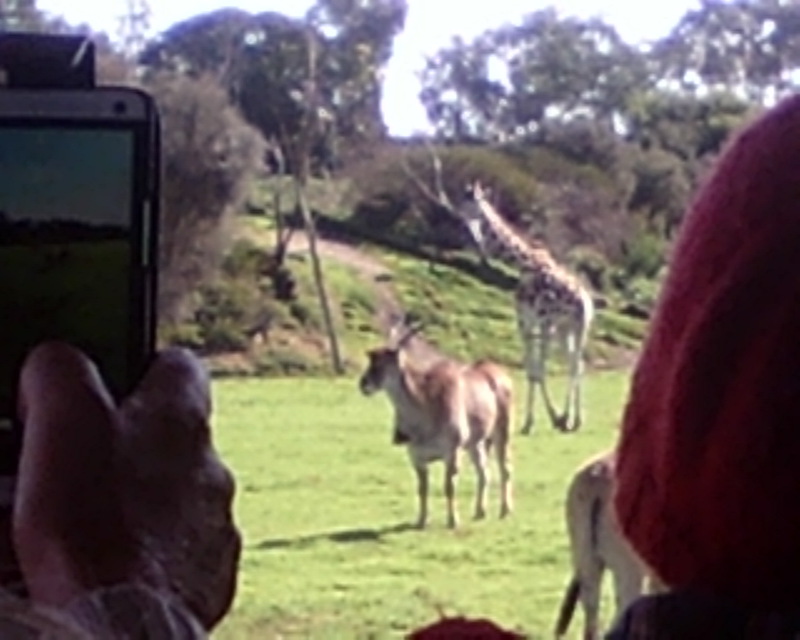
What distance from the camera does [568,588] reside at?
1666 mm

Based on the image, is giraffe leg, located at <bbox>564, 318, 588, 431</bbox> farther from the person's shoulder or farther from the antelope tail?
the person's shoulder

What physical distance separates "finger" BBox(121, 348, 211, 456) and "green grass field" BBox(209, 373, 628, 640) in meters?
1.12

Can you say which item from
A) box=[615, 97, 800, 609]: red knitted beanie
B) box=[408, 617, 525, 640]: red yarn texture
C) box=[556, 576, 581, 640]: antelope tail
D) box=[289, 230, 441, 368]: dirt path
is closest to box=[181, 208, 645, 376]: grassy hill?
box=[289, 230, 441, 368]: dirt path

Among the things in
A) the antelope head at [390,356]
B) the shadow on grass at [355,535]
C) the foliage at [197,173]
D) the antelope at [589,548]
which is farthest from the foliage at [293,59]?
the shadow on grass at [355,535]

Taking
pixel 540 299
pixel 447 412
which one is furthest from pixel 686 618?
pixel 447 412

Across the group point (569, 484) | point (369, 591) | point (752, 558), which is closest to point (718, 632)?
point (752, 558)

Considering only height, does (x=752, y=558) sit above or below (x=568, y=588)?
above

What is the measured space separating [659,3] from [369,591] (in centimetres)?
58

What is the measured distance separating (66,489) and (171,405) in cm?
4

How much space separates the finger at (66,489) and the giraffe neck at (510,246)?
3.45 ft

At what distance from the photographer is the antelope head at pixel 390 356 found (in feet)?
5.34

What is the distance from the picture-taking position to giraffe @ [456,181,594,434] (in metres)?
1.47

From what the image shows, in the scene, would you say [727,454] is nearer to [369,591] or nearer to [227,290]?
[227,290]

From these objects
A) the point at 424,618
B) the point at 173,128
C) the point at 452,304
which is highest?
the point at 173,128
